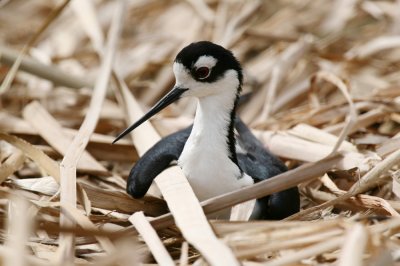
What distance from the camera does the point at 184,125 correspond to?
423cm

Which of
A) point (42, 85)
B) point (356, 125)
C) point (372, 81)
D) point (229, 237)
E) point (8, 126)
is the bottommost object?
point (229, 237)

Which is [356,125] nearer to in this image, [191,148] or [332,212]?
[332,212]

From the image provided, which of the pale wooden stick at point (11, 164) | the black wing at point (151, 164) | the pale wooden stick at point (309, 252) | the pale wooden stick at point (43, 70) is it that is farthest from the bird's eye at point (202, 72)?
the pale wooden stick at point (43, 70)

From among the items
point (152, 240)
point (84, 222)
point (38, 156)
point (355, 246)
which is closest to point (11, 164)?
point (38, 156)

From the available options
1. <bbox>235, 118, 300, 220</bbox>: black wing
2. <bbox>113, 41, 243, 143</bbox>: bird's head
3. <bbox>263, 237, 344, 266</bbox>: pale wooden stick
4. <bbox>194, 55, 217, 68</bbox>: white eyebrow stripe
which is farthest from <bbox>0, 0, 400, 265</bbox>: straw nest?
<bbox>194, 55, 217, 68</bbox>: white eyebrow stripe

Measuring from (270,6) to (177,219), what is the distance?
3380 mm

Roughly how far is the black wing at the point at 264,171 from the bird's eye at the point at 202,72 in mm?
447

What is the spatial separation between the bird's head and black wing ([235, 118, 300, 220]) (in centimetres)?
36

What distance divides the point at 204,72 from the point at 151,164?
18.1 inches

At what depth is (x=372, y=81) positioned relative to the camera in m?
4.90

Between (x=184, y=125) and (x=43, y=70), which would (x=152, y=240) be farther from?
(x=43, y=70)

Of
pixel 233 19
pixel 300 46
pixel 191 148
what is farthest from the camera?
pixel 233 19

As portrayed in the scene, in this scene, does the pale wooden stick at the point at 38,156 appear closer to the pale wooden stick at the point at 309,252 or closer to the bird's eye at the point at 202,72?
the bird's eye at the point at 202,72

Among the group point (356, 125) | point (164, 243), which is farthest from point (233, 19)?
point (164, 243)
